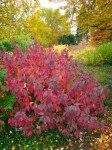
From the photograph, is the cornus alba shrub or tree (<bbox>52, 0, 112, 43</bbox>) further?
tree (<bbox>52, 0, 112, 43</bbox>)

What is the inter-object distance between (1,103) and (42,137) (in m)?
1.08

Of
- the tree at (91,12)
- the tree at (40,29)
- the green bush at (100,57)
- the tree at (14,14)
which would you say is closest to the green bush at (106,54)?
the green bush at (100,57)

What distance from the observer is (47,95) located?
239 inches

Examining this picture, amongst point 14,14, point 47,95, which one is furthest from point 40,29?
point 47,95

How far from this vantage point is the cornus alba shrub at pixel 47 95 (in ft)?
20.3

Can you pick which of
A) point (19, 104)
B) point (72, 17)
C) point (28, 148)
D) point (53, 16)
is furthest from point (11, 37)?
point (53, 16)

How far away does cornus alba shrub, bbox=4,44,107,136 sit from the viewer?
20.3ft

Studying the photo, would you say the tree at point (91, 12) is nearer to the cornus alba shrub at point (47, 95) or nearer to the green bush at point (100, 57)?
the green bush at point (100, 57)

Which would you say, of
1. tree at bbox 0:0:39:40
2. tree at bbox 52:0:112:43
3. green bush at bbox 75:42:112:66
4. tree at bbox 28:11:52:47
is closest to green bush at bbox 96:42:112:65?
green bush at bbox 75:42:112:66

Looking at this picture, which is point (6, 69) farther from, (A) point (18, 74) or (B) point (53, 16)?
(B) point (53, 16)

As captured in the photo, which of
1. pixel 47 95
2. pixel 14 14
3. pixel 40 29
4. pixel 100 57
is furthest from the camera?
pixel 40 29

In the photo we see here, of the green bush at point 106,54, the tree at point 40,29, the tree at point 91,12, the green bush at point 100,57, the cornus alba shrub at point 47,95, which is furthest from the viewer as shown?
the tree at point 40,29

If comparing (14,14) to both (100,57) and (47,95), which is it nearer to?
(100,57)

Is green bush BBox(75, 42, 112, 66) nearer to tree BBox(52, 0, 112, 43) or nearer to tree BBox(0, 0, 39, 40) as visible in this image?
tree BBox(52, 0, 112, 43)
